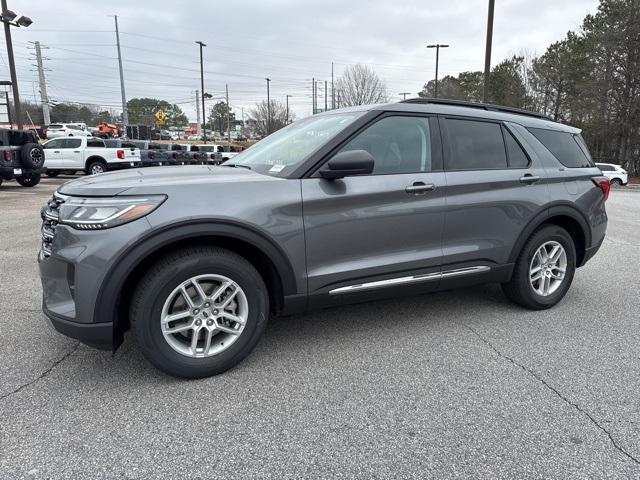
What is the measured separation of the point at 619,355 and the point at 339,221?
7.47 feet

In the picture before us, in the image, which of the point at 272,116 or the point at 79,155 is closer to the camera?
the point at 79,155

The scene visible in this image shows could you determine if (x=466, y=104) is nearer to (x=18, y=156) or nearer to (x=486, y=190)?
(x=486, y=190)

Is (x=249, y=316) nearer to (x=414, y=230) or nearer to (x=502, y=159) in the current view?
(x=414, y=230)

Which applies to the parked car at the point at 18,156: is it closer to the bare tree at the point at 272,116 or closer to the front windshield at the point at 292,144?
the front windshield at the point at 292,144

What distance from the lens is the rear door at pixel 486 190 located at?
12.2ft

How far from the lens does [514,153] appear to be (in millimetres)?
4109

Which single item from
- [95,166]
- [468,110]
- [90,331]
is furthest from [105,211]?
[95,166]

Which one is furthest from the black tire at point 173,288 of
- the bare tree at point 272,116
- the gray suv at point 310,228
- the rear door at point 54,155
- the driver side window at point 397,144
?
the bare tree at point 272,116

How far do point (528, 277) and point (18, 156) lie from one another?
1641 centimetres

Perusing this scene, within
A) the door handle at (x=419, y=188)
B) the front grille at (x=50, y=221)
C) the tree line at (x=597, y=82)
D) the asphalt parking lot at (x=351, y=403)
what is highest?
the tree line at (x=597, y=82)

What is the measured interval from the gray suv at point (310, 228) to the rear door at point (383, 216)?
0.01 m

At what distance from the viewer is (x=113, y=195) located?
275 cm

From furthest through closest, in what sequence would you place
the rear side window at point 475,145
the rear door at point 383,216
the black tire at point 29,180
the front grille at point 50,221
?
the black tire at point 29,180
the rear side window at point 475,145
the rear door at point 383,216
the front grille at point 50,221

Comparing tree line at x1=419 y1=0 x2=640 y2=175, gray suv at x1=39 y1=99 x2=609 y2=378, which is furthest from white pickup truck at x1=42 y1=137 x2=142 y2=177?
tree line at x1=419 y1=0 x2=640 y2=175
